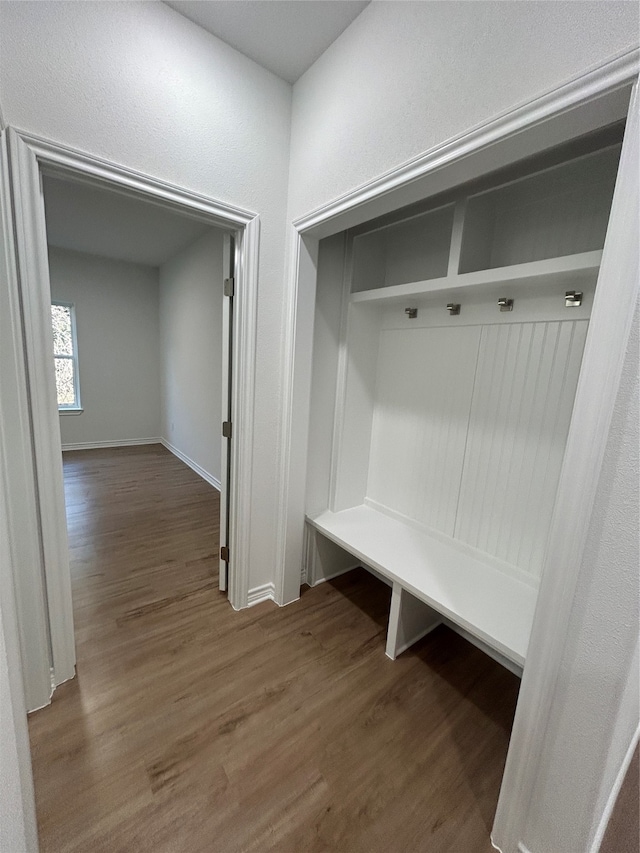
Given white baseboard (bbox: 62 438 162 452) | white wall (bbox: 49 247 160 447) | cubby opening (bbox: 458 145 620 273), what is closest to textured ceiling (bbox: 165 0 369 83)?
cubby opening (bbox: 458 145 620 273)

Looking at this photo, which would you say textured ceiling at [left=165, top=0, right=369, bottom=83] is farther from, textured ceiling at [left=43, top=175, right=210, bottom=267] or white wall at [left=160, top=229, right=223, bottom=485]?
white wall at [left=160, top=229, right=223, bottom=485]

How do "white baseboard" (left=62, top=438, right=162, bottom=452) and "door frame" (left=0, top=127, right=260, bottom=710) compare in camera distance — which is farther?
"white baseboard" (left=62, top=438, right=162, bottom=452)

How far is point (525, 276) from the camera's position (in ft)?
4.22

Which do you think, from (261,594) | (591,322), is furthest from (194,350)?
(591,322)

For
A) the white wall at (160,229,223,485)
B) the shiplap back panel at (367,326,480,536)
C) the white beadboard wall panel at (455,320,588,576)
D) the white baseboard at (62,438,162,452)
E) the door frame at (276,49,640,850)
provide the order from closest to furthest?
the door frame at (276,49,640,850) → the white beadboard wall panel at (455,320,588,576) → the shiplap back panel at (367,326,480,536) → the white wall at (160,229,223,485) → the white baseboard at (62,438,162,452)

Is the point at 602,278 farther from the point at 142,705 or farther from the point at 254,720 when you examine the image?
the point at 142,705

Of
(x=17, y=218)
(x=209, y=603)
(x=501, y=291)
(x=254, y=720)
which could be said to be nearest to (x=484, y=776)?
(x=254, y=720)

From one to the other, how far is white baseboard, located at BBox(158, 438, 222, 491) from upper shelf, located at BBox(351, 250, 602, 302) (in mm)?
2819

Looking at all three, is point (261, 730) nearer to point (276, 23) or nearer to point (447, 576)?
point (447, 576)

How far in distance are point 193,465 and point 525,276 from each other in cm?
412

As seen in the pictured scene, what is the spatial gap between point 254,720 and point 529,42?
2386 mm

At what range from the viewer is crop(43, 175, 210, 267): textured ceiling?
290 centimetres

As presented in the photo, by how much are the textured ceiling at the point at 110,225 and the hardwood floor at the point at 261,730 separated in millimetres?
2634

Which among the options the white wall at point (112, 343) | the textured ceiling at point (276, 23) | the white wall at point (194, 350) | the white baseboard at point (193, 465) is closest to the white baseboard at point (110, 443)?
the white wall at point (112, 343)
